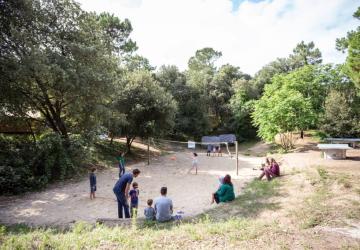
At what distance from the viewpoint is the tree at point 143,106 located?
25203 millimetres

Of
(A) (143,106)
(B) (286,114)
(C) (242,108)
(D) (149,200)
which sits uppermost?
(C) (242,108)

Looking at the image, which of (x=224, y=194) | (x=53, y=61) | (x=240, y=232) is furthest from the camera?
(x=53, y=61)

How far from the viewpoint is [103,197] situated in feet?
44.7

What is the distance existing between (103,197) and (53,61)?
27.3 feet

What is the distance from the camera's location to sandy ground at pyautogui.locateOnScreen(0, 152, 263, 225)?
10789mm

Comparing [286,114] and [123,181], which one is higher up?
[286,114]

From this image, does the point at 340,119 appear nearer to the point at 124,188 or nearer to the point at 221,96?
the point at 221,96

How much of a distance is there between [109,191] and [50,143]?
16.4ft

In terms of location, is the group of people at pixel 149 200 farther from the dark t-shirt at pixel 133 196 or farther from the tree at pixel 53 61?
the tree at pixel 53 61

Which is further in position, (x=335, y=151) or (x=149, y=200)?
(x=335, y=151)

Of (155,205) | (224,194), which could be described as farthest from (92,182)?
(224,194)

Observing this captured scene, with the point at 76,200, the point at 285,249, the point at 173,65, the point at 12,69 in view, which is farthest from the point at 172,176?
the point at 173,65

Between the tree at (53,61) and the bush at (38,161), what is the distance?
2.19 m

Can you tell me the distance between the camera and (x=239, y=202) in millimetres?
11047
